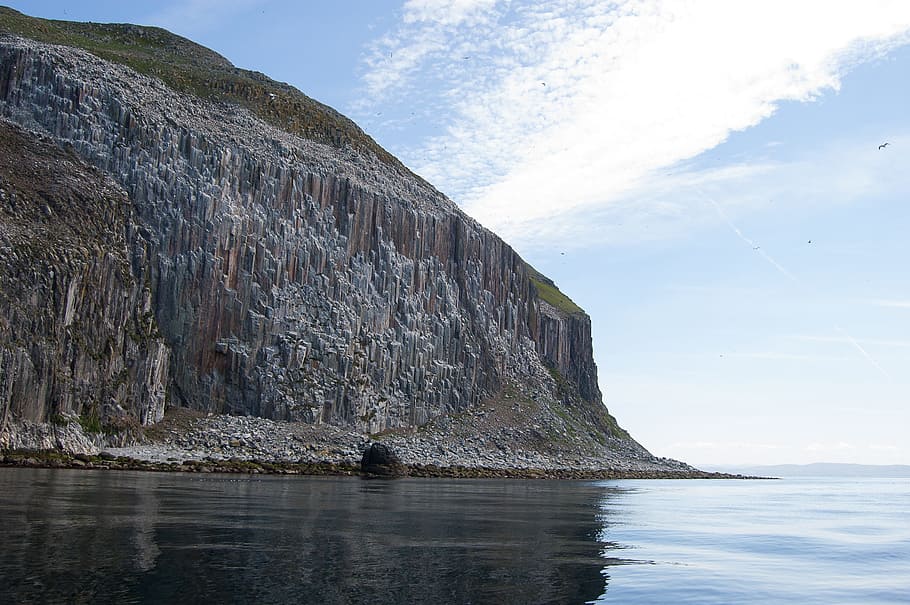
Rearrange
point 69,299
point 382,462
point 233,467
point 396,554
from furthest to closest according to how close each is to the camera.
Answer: point 382,462 < point 69,299 < point 233,467 < point 396,554

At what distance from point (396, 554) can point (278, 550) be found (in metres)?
3.03

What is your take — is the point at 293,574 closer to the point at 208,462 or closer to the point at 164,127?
the point at 208,462

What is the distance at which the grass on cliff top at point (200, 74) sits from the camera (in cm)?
10756

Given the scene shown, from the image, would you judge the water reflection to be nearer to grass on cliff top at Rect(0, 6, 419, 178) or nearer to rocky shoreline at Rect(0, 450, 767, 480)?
rocky shoreline at Rect(0, 450, 767, 480)

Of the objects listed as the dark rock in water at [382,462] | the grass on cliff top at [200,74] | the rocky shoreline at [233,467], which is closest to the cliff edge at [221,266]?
the grass on cliff top at [200,74]

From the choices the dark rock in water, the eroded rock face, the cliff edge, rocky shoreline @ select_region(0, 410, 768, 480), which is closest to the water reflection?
rocky shoreline @ select_region(0, 410, 768, 480)

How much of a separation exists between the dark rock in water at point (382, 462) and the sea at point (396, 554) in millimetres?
35668

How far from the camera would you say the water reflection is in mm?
15859

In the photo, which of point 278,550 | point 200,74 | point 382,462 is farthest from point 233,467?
point 200,74

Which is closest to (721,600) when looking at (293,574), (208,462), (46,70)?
(293,574)

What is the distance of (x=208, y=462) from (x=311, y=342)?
26.1 m

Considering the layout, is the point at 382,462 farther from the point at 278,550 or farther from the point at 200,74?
the point at 200,74

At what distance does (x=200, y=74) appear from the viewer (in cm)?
11300

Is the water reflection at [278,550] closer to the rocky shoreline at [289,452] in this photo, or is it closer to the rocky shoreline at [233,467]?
the rocky shoreline at [233,467]
